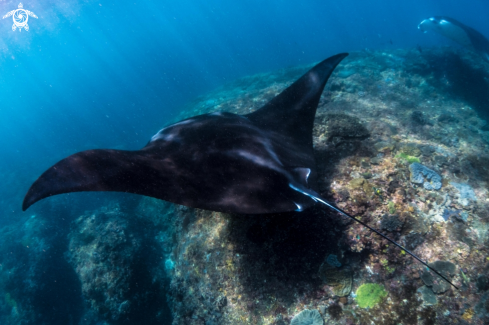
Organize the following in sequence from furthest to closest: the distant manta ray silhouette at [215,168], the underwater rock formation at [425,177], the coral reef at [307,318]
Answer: the underwater rock formation at [425,177] < the coral reef at [307,318] < the distant manta ray silhouette at [215,168]

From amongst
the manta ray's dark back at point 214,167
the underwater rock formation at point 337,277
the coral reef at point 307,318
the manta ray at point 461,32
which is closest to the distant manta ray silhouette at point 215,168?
the manta ray's dark back at point 214,167

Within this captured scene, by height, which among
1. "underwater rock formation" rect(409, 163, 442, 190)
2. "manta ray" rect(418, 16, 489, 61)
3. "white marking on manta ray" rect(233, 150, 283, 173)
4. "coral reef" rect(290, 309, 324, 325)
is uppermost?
"white marking on manta ray" rect(233, 150, 283, 173)

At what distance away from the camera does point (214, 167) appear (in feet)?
9.10

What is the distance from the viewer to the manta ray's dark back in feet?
6.86

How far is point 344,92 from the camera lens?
959 cm

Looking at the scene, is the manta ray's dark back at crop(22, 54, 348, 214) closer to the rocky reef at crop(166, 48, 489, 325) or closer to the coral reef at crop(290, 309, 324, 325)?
the rocky reef at crop(166, 48, 489, 325)

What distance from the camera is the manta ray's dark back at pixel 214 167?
2.09 m

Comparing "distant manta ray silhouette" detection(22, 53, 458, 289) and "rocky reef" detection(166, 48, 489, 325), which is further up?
"distant manta ray silhouette" detection(22, 53, 458, 289)

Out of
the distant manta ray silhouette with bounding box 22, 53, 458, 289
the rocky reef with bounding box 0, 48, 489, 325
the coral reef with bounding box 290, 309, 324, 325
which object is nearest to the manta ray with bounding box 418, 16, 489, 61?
the rocky reef with bounding box 0, 48, 489, 325

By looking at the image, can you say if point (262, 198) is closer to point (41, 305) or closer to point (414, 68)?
point (41, 305)

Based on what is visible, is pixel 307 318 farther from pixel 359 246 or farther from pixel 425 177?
pixel 425 177

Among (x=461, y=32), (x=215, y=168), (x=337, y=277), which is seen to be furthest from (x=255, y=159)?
(x=461, y=32)

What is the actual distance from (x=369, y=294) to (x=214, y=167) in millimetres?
2525

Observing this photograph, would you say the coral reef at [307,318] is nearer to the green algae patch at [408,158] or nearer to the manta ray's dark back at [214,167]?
the manta ray's dark back at [214,167]
